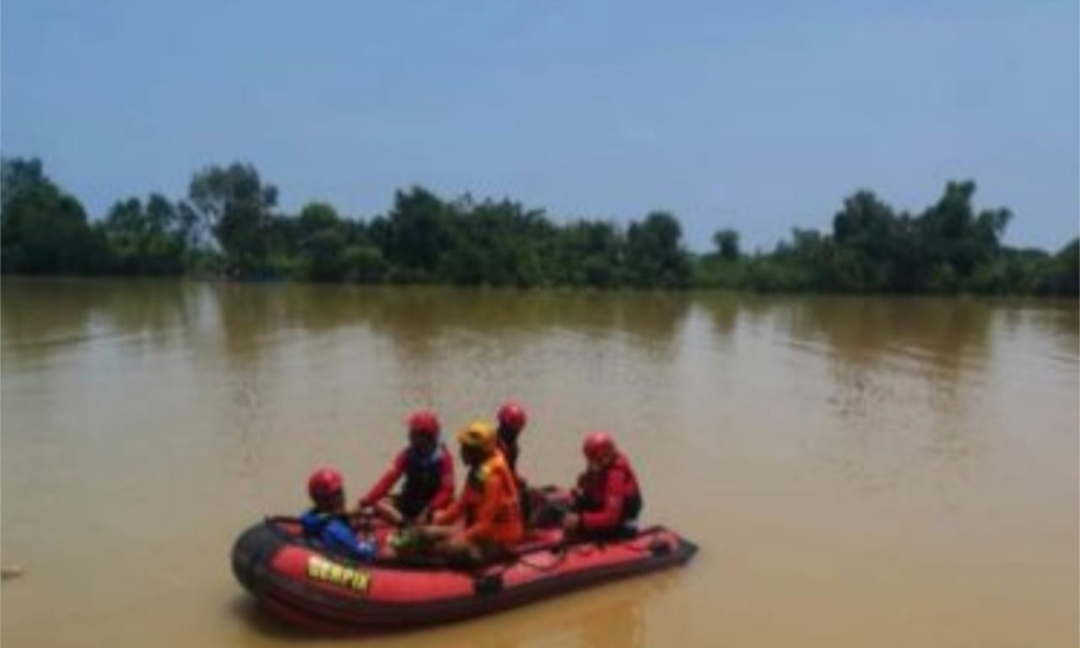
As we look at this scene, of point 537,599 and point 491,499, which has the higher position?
point 491,499

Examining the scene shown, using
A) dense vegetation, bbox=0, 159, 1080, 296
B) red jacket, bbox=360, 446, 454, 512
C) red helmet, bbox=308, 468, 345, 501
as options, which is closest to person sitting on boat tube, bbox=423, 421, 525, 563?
red jacket, bbox=360, 446, 454, 512

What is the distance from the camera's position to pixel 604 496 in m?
9.62

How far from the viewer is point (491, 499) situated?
8766 mm

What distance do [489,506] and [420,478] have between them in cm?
86

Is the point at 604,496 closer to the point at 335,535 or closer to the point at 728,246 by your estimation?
the point at 335,535

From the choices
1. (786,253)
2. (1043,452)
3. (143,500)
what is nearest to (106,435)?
(143,500)

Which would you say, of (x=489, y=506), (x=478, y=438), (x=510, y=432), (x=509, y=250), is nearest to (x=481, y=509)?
(x=489, y=506)

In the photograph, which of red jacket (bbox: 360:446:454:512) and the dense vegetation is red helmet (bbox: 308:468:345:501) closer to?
red jacket (bbox: 360:446:454:512)

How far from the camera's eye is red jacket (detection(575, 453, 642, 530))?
9578mm

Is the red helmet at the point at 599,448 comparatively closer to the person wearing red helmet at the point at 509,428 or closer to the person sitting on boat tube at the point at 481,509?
the person wearing red helmet at the point at 509,428

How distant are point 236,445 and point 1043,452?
9.83m

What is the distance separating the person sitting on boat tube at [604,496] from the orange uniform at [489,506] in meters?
0.79

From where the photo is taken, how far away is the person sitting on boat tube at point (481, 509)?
28.5 feet

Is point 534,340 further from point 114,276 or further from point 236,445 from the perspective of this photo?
point 114,276
